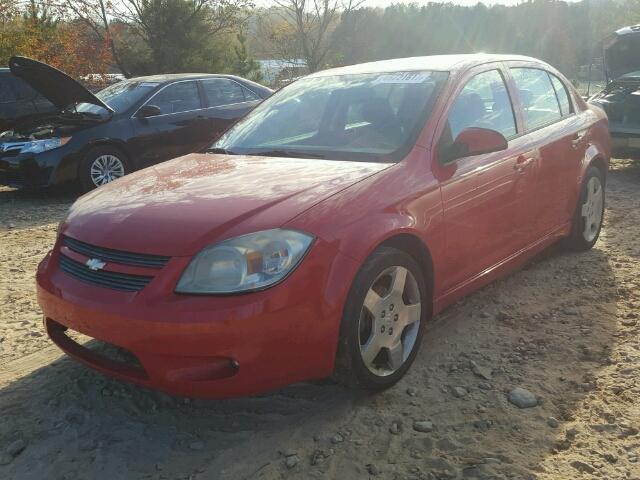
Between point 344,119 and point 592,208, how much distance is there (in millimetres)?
2463

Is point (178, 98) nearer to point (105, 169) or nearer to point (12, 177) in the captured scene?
point (105, 169)

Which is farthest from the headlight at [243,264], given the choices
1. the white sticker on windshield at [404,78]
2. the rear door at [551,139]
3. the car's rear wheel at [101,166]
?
the car's rear wheel at [101,166]

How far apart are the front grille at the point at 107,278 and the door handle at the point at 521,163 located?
2353mm

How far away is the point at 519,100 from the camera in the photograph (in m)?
4.05

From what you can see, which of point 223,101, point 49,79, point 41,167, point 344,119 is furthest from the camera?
point 223,101

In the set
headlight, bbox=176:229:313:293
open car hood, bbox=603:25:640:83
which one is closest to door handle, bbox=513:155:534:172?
headlight, bbox=176:229:313:293

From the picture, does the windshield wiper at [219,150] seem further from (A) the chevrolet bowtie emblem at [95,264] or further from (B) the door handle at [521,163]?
(B) the door handle at [521,163]

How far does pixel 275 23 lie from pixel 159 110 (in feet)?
57.5

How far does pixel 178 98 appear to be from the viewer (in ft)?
27.0

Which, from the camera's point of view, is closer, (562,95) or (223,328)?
(223,328)

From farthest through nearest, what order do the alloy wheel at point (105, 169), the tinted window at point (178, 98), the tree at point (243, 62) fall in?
the tree at point (243, 62)
the tinted window at point (178, 98)
the alloy wheel at point (105, 169)

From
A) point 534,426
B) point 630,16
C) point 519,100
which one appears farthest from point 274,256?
point 630,16

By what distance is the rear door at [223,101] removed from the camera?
329 inches

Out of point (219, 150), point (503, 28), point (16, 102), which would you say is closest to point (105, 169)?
point (16, 102)
